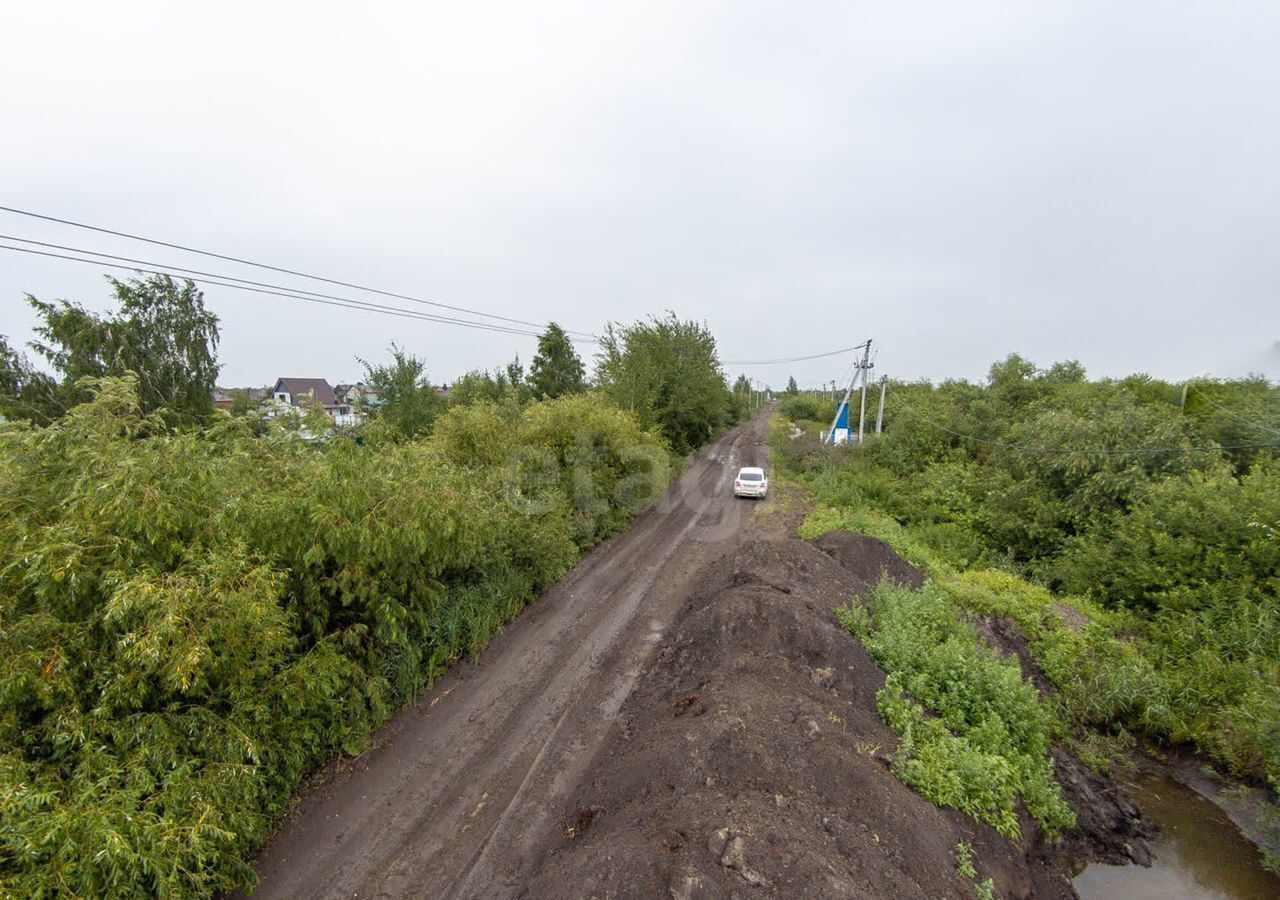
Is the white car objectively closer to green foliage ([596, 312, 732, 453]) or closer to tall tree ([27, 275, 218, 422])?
green foliage ([596, 312, 732, 453])

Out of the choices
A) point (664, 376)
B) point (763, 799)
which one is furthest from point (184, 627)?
point (664, 376)

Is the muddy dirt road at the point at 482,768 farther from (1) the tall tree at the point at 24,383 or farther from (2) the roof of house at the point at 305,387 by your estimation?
(2) the roof of house at the point at 305,387

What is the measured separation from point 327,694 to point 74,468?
11.2 feet

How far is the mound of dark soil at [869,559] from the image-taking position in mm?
10984

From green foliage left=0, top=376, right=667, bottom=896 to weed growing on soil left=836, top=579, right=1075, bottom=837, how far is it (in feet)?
21.4

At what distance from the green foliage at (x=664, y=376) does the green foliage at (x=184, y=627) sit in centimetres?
1507

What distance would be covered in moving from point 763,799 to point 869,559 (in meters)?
8.10

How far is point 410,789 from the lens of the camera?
5863mm

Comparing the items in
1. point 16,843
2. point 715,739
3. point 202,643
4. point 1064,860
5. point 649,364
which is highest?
point 649,364

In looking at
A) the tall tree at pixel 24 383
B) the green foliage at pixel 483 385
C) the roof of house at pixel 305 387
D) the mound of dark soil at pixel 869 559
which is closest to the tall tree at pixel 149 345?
the tall tree at pixel 24 383

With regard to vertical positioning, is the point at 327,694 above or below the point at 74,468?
below

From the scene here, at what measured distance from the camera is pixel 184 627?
4.14m

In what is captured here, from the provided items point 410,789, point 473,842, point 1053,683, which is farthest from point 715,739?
point 1053,683

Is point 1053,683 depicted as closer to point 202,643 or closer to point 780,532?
point 780,532
